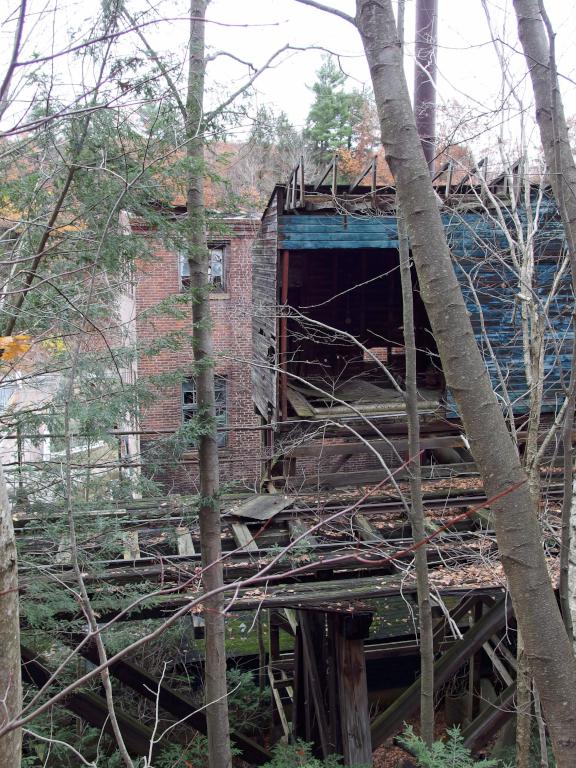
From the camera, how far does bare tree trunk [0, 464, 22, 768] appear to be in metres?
2.19

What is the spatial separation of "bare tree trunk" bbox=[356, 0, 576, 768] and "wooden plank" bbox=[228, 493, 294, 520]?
6.12 metres

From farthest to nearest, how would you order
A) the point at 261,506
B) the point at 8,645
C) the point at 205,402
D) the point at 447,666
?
the point at 261,506 → the point at 447,666 → the point at 205,402 → the point at 8,645

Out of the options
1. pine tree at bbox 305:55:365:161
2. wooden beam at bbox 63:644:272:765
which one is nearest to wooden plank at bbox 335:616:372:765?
wooden beam at bbox 63:644:272:765

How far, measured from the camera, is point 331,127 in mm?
26281

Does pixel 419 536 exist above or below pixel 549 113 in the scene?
below

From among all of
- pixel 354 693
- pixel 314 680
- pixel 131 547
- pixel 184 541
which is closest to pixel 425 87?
pixel 184 541

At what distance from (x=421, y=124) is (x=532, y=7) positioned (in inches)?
256

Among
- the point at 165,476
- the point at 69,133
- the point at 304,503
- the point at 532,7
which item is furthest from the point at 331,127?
the point at 532,7

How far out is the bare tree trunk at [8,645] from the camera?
219 cm

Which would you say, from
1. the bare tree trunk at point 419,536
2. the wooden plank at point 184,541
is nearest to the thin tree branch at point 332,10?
the bare tree trunk at point 419,536

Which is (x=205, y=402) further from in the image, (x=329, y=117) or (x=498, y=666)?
(x=329, y=117)

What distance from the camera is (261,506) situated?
9.25 metres

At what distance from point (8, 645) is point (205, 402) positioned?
464cm

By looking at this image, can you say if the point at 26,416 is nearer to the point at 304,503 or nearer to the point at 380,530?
the point at 304,503
